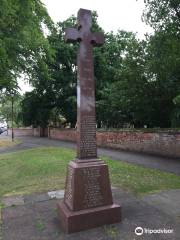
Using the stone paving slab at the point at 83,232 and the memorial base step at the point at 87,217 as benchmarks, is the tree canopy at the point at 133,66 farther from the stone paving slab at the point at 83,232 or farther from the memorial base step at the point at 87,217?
the memorial base step at the point at 87,217

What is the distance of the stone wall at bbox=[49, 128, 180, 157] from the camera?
15.1 metres

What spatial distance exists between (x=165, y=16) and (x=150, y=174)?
20.8 feet

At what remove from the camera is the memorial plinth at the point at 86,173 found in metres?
5.61

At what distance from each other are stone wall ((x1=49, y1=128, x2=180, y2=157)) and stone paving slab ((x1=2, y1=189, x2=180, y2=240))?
858cm

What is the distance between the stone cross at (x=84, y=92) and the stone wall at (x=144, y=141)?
9624 millimetres

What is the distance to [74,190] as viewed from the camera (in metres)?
5.70

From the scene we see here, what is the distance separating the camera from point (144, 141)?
56.6ft

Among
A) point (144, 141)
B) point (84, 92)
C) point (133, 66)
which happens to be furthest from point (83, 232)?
point (133, 66)

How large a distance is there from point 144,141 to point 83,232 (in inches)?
485

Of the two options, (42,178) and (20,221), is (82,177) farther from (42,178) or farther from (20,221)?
(42,178)

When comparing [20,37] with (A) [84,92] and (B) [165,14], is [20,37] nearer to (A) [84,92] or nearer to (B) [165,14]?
(B) [165,14]

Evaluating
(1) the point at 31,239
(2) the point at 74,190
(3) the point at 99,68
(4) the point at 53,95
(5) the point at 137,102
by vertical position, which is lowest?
(1) the point at 31,239

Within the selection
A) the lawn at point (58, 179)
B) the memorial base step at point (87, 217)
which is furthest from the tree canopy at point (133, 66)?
the memorial base step at point (87, 217)

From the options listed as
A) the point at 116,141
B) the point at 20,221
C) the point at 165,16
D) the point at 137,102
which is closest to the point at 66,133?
the point at 116,141
